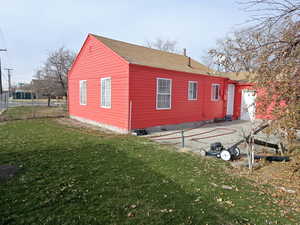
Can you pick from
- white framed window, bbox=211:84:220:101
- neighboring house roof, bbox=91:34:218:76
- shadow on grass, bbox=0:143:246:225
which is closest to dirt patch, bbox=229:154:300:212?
shadow on grass, bbox=0:143:246:225

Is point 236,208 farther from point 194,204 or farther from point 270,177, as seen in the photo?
point 270,177

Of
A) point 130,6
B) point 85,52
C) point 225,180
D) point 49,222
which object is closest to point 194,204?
point 225,180

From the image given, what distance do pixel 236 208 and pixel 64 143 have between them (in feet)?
18.7

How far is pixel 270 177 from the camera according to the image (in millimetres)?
4219

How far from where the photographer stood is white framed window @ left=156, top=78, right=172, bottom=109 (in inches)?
361

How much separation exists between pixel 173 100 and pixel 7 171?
7.70 metres

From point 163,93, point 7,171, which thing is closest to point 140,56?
point 163,93

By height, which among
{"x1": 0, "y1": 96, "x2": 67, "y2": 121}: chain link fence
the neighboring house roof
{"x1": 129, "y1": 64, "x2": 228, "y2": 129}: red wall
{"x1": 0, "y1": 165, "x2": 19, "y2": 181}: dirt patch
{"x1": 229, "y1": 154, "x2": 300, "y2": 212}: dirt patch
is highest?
the neighboring house roof

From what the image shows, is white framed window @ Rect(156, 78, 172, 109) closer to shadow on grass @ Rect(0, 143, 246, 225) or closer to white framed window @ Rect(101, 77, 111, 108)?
white framed window @ Rect(101, 77, 111, 108)

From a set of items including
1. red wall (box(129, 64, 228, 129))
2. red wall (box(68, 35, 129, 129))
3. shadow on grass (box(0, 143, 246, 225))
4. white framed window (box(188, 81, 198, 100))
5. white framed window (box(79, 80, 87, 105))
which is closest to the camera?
shadow on grass (box(0, 143, 246, 225))

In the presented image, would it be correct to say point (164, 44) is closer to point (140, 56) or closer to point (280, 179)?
point (140, 56)

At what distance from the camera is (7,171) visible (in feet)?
12.3

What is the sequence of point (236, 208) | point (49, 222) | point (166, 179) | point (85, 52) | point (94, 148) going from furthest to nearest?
point (85, 52) < point (94, 148) < point (166, 179) < point (236, 208) < point (49, 222)

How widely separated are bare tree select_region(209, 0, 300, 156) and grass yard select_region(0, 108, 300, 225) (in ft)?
5.30
